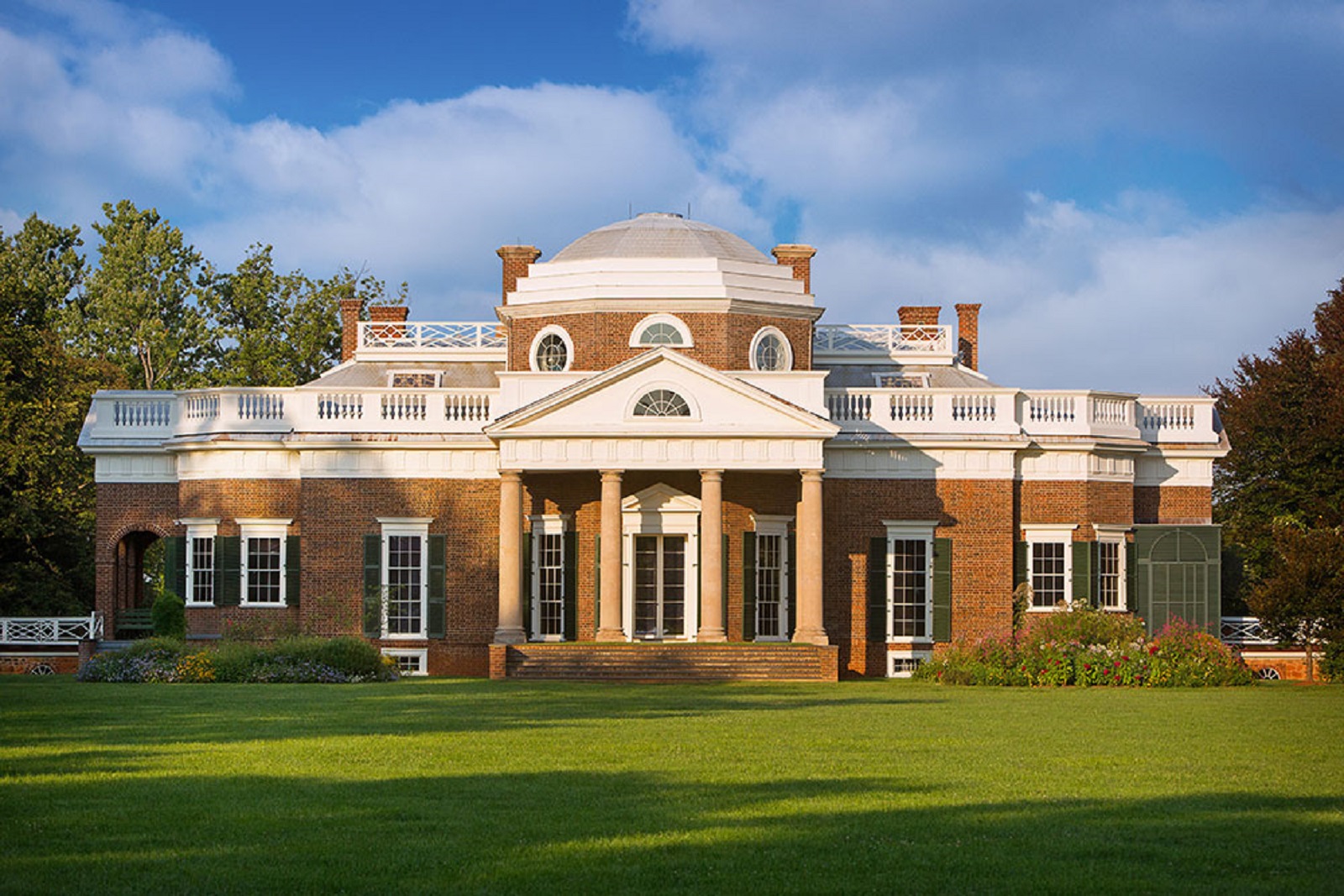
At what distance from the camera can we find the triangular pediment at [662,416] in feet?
117

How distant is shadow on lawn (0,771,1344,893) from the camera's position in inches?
412

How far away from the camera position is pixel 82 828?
39.7 feet

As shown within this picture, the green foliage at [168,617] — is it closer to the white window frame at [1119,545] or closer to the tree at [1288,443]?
the white window frame at [1119,545]

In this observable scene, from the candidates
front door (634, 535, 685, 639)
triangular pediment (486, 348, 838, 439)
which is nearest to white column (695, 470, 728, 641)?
triangular pediment (486, 348, 838, 439)

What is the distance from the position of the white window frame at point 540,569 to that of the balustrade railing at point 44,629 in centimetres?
981

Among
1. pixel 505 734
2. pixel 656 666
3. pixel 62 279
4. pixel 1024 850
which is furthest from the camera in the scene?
pixel 62 279

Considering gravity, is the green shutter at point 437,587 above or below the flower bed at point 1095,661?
above

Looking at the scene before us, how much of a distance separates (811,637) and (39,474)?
67.8 ft

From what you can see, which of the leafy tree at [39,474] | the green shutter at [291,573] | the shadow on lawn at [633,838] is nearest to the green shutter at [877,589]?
the green shutter at [291,573]

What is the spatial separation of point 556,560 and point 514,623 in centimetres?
348

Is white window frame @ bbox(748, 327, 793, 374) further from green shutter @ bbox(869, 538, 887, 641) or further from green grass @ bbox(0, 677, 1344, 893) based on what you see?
green grass @ bbox(0, 677, 1344, 893)

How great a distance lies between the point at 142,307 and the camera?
68.5 meters

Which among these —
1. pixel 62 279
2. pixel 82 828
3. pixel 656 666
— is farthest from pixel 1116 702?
pixel 62 279

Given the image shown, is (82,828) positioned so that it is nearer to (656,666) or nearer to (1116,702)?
(1116,702)
